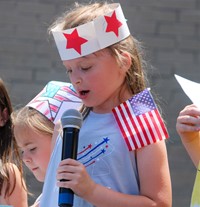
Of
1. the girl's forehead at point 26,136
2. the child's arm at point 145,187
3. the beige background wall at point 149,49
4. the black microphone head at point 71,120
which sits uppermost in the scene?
the beige background wall at point 149,49

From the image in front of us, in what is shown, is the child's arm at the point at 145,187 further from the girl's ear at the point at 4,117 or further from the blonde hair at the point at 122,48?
the girl's ear at the point at 4,117

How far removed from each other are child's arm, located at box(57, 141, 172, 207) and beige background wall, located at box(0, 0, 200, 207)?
4297mm

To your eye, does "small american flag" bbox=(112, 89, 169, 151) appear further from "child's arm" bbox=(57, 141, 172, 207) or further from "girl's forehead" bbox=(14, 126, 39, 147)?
"girl's forehead" bbox=(14, 126, 39, 147)

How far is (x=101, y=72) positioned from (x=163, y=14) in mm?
4560

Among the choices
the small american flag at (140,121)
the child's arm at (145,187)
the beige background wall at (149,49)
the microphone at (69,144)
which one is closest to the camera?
the microphone at (69,144)

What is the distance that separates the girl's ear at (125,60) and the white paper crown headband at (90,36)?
64 millimetres

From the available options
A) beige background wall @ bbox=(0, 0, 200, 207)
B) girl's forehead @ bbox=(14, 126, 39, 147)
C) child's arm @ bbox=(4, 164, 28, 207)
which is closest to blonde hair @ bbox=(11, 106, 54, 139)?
girl's forehead @ bbox=(14, 126, 39, 147)

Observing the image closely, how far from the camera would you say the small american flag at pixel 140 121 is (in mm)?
2568

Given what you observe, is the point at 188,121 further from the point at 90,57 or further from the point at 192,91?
the point at 90,57

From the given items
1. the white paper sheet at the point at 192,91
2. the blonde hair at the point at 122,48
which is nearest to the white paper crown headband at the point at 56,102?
the blonde hair at the point at 122,48

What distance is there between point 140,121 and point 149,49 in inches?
177

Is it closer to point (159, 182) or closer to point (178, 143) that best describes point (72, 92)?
point (159, 182)

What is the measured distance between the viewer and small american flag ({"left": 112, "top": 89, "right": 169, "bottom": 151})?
8.43 feet

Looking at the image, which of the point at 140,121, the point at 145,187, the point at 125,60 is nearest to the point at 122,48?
the point at 125,60
